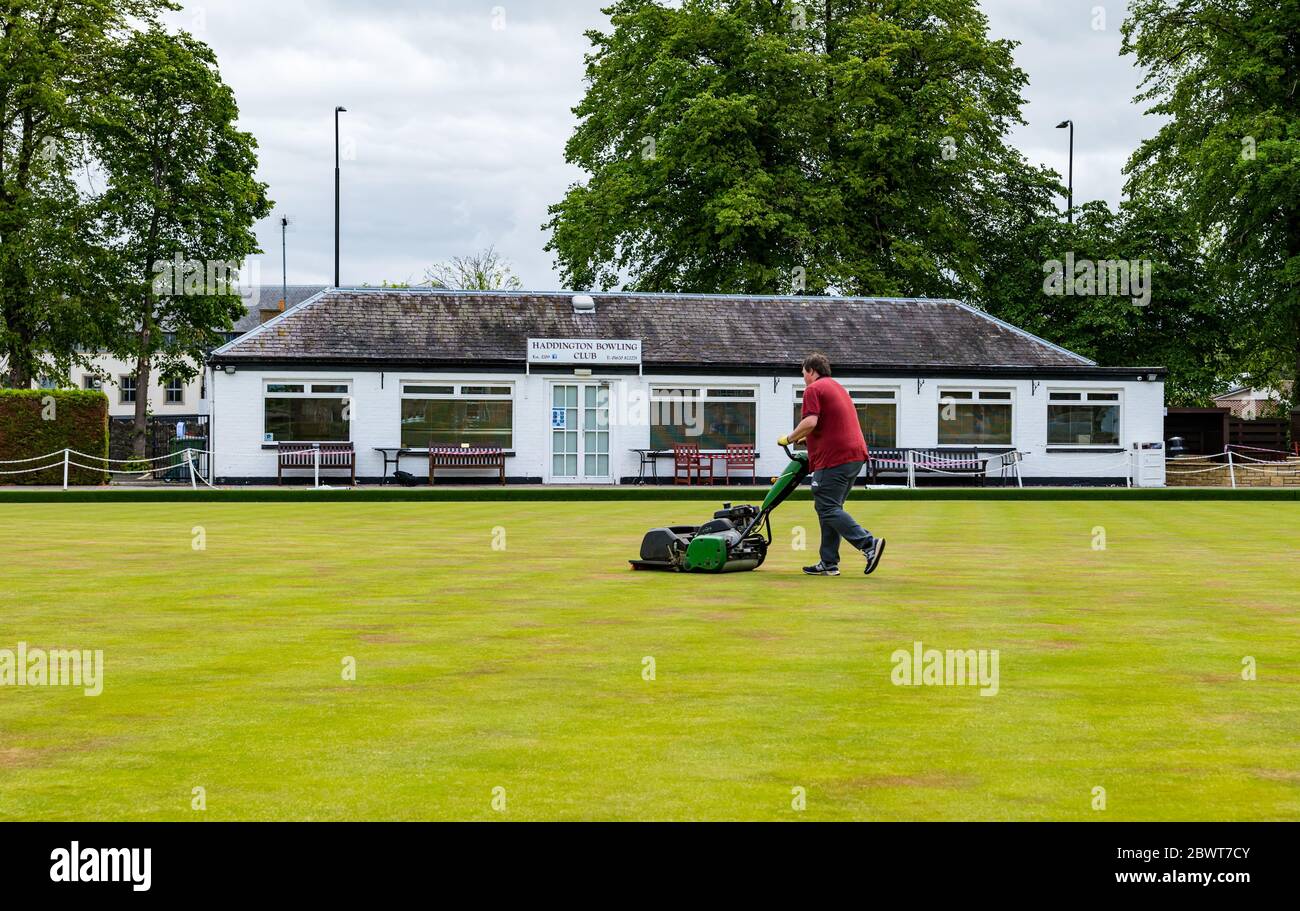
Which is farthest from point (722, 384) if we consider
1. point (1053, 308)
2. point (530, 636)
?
point (530, 636)

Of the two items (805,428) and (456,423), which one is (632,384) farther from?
(805,428)

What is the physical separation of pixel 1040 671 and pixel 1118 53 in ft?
148

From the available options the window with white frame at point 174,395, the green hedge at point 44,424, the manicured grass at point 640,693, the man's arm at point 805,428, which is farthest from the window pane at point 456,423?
the window with white frame at point 174,395

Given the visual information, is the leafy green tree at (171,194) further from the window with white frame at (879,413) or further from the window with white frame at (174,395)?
the window with white frame at (174,395)

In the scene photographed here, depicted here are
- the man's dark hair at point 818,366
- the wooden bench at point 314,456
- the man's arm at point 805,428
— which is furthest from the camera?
the wooden bench at point 314,456

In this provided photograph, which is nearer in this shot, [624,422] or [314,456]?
[314,456]

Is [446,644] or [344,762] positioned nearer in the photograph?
[344,762]

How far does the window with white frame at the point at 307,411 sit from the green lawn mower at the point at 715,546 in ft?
77.3

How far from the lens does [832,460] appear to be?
12305 mm

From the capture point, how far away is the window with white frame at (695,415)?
3656 centimetres

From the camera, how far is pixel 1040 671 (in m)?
7.23

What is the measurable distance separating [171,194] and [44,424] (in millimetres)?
13761

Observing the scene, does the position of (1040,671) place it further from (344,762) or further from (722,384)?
(722,384)

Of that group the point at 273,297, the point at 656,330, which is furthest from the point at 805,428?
the point at 273,297
